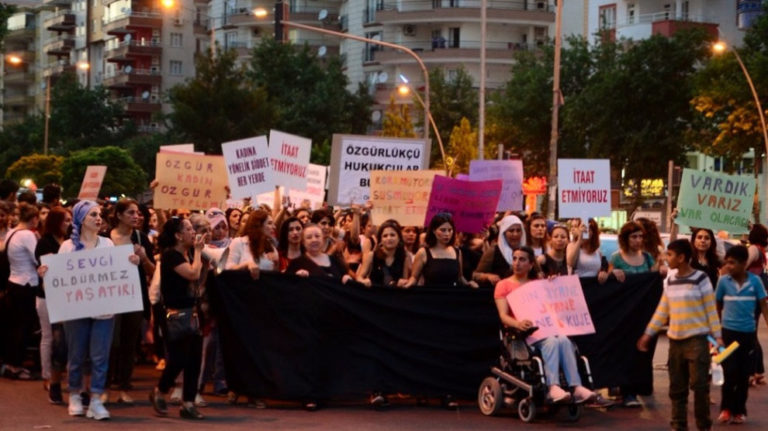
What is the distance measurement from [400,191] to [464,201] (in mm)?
1332

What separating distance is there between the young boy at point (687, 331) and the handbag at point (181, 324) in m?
3.57

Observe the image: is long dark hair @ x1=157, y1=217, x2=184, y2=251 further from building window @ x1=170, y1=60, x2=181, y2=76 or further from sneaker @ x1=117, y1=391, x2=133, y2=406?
building window @ x1=170, y1=60, x2=181, y2=76

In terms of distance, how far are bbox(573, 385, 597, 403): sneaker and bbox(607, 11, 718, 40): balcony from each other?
172 feet

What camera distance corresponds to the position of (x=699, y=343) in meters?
12.7

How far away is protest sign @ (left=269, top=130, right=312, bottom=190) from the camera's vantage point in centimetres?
1989

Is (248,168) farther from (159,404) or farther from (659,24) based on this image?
(659,24)

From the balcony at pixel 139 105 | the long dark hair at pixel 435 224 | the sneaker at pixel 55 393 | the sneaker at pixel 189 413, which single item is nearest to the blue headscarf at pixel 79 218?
the sneaker at pixel 55 393

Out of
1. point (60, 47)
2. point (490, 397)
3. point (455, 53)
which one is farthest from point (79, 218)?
point (60, 47)

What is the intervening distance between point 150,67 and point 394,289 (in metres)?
103

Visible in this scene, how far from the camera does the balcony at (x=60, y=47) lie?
134 metres

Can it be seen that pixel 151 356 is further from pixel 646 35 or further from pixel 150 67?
pixel 150 67

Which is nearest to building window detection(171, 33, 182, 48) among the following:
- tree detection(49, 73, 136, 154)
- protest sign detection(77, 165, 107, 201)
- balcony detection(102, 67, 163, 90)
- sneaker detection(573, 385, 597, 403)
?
balcony detection(102, 67, 163, 90)

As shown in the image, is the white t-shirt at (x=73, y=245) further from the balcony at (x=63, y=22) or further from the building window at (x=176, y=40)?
the balcony at (x=63, y=22)

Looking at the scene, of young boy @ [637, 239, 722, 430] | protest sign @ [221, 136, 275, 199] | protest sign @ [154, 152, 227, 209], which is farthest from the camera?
protest sign @ [154, 152, 227, 209]
